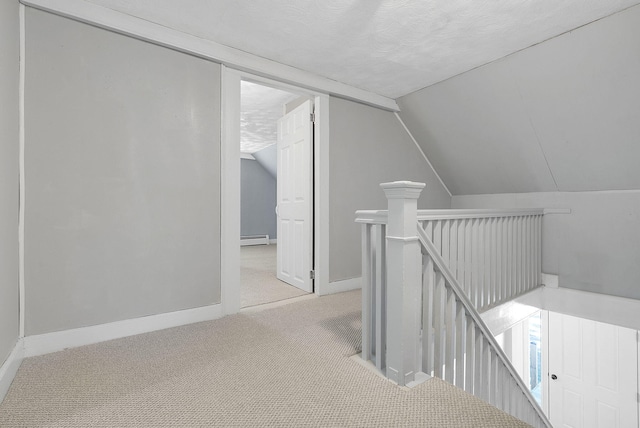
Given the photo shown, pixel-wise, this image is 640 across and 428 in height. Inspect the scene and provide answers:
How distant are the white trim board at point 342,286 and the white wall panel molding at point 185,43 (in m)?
1.86

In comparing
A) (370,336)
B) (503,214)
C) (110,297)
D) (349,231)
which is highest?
(503,214)

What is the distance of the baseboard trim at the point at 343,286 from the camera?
291 cm

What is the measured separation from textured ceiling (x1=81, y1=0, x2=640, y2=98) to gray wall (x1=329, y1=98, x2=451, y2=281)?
2.04 feet

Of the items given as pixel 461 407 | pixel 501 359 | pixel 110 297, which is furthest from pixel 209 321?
pixel 501 359

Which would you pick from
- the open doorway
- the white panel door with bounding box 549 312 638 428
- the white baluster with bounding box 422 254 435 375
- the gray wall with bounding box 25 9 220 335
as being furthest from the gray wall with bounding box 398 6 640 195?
the gray wall with bounding box 25 9 220 335

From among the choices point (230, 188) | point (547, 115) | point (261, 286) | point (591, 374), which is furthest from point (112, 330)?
point (591, 374)

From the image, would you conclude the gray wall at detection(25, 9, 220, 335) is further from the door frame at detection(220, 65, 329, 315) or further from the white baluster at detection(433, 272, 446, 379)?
the white baluster at detection(433, 272, 446, 379)

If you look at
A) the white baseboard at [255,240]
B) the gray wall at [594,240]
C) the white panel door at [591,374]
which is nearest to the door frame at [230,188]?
the gray wall at [594,240]

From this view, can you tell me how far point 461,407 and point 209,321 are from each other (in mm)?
1690

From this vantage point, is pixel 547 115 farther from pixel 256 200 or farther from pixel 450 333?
pixel 256 200

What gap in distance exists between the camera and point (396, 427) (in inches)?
44.3

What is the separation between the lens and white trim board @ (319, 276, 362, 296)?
2.91m

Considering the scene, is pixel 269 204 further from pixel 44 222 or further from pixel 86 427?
pixel 86 427

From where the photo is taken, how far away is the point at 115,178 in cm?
190
